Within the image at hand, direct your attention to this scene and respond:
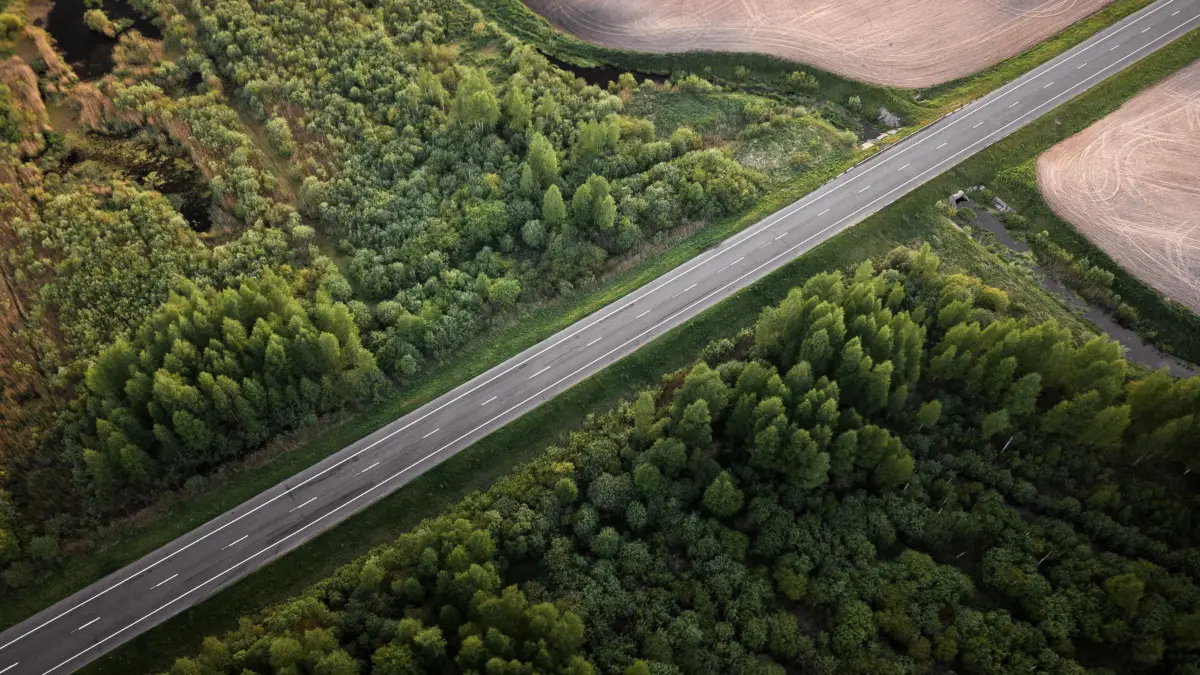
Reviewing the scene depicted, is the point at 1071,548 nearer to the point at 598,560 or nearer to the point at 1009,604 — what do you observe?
the point at 1009,604

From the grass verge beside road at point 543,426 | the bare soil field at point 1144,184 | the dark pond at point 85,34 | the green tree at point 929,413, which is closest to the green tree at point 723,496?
the grass verge beside road at point 543,426

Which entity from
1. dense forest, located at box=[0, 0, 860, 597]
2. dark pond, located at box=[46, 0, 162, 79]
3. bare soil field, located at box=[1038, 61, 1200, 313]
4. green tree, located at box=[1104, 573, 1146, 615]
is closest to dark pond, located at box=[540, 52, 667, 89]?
dense forest, located at box=[0, 0, 860, 597]

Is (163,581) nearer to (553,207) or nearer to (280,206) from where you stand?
(280,206)

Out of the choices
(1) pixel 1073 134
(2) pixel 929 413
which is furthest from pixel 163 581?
(1) pixel 1073 134

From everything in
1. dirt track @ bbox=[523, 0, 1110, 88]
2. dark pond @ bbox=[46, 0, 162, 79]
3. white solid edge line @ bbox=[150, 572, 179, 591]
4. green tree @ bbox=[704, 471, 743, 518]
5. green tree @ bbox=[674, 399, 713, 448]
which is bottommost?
green tree @ bbox=[704, 471, 743, 518]

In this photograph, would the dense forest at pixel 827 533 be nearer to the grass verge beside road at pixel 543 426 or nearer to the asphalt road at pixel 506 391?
the grass verge beside road at pixel 543 426

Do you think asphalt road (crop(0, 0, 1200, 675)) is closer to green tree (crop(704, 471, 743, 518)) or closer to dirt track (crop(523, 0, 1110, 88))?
dirt track (crop(523, 0, 1110, 88))
